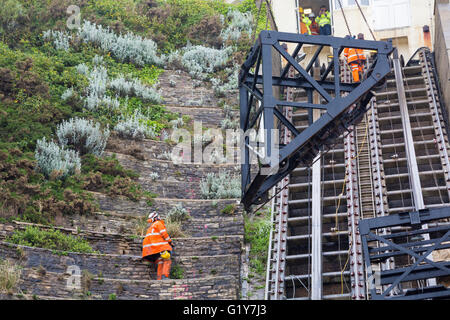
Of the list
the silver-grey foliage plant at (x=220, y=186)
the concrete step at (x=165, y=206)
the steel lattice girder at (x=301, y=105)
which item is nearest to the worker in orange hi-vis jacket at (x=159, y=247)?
the steel lattice girder at (x=301, y=105)

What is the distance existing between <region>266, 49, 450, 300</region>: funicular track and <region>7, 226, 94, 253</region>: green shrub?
4.14m

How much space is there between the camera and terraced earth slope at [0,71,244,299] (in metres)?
15.1

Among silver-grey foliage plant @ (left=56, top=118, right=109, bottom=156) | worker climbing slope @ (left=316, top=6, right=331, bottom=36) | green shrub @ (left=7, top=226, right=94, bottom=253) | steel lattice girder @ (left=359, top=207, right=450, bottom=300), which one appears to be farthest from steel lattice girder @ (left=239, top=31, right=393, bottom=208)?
worker climbing slope @ (left=316, top=6, right=331, bottom=36)

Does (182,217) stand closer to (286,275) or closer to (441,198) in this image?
(286,275)

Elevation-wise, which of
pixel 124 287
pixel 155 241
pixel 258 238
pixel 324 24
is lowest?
pixel 124 287

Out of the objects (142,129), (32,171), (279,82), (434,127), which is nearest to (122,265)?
(32,171)

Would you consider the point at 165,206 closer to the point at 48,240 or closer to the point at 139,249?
the point at 139,249

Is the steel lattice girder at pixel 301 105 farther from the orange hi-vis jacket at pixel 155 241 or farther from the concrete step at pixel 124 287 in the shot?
the orange hi-vis jacket at pixel 155 241

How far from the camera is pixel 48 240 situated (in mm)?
16172

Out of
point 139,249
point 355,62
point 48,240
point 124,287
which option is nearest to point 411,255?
point 124,287

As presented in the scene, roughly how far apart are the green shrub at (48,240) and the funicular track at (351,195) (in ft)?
13.6

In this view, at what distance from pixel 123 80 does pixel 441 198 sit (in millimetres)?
11346

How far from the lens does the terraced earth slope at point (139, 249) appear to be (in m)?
15.1

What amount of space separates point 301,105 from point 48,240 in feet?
20.7
